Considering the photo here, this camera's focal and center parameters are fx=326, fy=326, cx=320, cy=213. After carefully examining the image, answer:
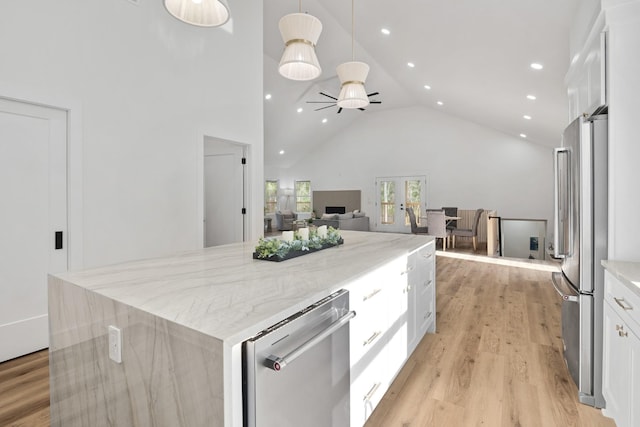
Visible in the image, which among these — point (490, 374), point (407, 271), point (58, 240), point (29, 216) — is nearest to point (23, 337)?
point (58, 240)

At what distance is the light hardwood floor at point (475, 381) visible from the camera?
177 centimetres

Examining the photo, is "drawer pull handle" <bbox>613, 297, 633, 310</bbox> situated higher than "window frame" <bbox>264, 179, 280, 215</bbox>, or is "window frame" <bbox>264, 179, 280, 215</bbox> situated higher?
"window frame" <bbox>264, 179, 280, 215</bbox>

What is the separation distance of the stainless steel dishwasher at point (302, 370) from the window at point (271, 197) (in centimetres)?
1185

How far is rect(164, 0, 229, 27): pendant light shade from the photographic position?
163 cm

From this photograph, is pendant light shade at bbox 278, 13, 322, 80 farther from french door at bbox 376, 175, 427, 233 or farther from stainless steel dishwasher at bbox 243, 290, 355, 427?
french door at bbox 376, 175, 427, 233

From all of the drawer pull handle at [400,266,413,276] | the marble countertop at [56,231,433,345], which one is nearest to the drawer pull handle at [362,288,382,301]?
the marble countertop at [56,231,433,345]

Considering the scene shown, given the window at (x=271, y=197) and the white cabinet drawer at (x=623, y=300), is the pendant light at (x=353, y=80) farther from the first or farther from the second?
the window at (x=271, y=197)

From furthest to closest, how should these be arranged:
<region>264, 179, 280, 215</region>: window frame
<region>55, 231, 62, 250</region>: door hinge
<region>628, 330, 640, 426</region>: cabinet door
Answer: <region>264, 179, 280, 215</region>: window frame, <region>55, 231, 62, 250</region>: door hinge, <region>628, 330, 640, 426</region>: cabinet door

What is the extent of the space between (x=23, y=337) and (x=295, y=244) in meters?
2.31

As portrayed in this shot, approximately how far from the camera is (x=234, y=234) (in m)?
4.54

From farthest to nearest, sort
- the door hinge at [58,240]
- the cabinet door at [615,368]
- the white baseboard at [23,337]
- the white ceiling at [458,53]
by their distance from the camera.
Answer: the white ceiling at [458,53] < the door hinge at [58,240] < the white baseboard at [23,337] < the cabinet door at [615,368]

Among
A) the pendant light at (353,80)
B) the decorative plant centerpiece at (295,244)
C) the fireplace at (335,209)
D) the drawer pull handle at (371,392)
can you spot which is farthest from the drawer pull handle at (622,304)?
the fireplace at (335,209)

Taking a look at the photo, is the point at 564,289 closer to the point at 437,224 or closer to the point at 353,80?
the point at 353,80

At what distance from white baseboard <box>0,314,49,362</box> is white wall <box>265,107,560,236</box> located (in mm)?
9605
